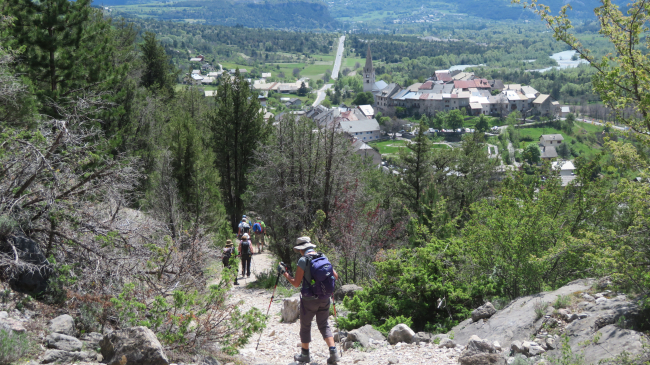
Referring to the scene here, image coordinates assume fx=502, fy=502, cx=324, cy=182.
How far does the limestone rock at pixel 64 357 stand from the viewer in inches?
232

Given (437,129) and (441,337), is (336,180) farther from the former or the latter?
(437,129)

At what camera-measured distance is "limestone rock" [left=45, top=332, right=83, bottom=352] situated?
20.5ft

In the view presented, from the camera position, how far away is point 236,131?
2458 centimetres

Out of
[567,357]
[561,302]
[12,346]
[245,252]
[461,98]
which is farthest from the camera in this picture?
[461,98]

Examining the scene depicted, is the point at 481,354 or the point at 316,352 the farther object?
the point at 316,352

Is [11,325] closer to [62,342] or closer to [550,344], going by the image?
[62,342]

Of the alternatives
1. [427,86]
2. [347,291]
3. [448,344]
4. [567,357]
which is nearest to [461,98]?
[427,86]

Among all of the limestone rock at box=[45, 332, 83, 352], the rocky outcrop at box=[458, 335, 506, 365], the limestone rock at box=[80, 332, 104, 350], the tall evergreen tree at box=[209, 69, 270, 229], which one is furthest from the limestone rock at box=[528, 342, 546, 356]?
the tall evergreen tree at box=[209, 69, 270, 229]

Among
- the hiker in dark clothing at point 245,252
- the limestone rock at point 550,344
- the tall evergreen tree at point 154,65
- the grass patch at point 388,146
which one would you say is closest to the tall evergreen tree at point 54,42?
the hiker in dark clothing at point 245,252

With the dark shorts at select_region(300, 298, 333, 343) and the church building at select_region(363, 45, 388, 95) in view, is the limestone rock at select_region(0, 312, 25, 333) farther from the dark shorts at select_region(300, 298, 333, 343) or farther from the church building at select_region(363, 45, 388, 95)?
the church building at select_region(363, 45, 388, 95)

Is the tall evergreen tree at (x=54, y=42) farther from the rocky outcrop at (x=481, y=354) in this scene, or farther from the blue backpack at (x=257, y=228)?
the rocky outcrop at (x=481, y=354)

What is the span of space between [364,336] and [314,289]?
173cm

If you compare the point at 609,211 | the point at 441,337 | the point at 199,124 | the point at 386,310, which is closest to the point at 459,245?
the point at 386,310

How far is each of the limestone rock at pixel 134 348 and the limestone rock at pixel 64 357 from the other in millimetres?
253
